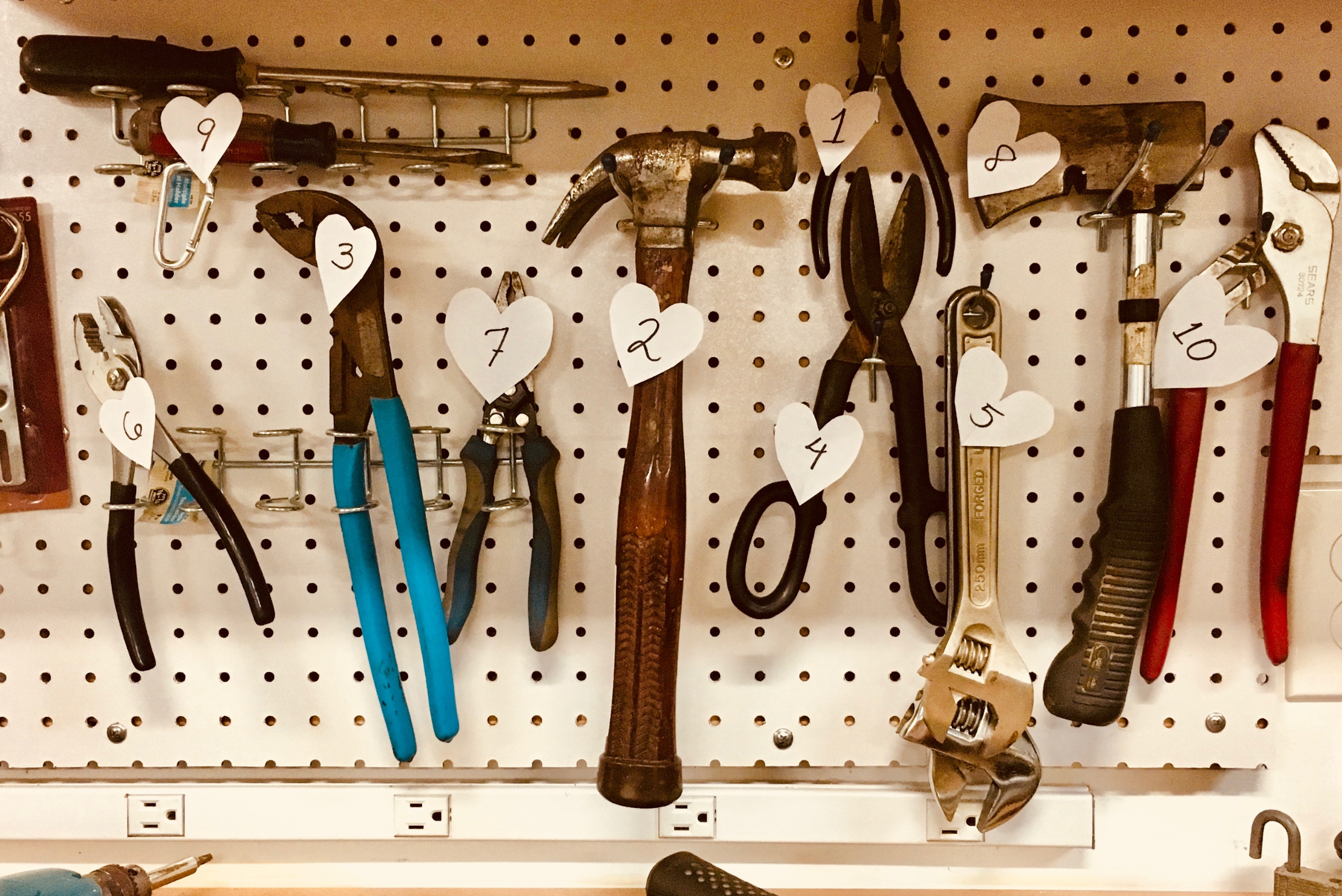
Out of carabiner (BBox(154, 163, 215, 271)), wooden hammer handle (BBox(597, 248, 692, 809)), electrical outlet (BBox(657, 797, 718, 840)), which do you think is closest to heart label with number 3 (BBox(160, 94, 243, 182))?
carabiner (BBox(154, 163, 215, 271))

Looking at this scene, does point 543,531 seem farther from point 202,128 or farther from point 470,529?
point 202,128

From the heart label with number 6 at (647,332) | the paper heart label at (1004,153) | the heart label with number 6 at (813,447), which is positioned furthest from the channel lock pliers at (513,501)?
the paper heart label at (1004,153)

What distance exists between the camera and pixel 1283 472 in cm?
82

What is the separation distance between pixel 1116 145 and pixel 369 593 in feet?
2.71

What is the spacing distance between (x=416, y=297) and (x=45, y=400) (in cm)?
39

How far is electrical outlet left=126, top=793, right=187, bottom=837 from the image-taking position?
93cm

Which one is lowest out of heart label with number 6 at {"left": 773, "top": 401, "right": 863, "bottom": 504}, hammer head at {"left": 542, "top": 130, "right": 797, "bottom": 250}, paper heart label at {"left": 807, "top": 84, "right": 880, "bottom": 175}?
heart label with number 6 at {"left": 773, "top": 401, "right": 863, "bottom": 504}

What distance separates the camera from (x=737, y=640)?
908 millimetres

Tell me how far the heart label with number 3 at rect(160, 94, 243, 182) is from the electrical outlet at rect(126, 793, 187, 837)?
648 mm

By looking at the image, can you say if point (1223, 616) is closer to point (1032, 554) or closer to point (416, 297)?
point (1032, 554)

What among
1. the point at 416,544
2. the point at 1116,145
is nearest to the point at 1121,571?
the point at 1116,145

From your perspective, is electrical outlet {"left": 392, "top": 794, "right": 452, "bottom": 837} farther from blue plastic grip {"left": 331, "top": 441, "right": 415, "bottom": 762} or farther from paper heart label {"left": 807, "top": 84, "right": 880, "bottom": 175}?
paper heart label {"left": 807, "top": 84, "right": 880, "bottom": 175}

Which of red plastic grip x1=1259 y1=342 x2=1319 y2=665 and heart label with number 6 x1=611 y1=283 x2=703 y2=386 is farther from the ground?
heart label with number 6 x1=611 y1=283 x2=703 y2=386

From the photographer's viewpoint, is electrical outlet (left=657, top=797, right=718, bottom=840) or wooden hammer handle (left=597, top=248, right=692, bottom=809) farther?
electrical outlet (left=657, top=797, right=718, bottom=840)
